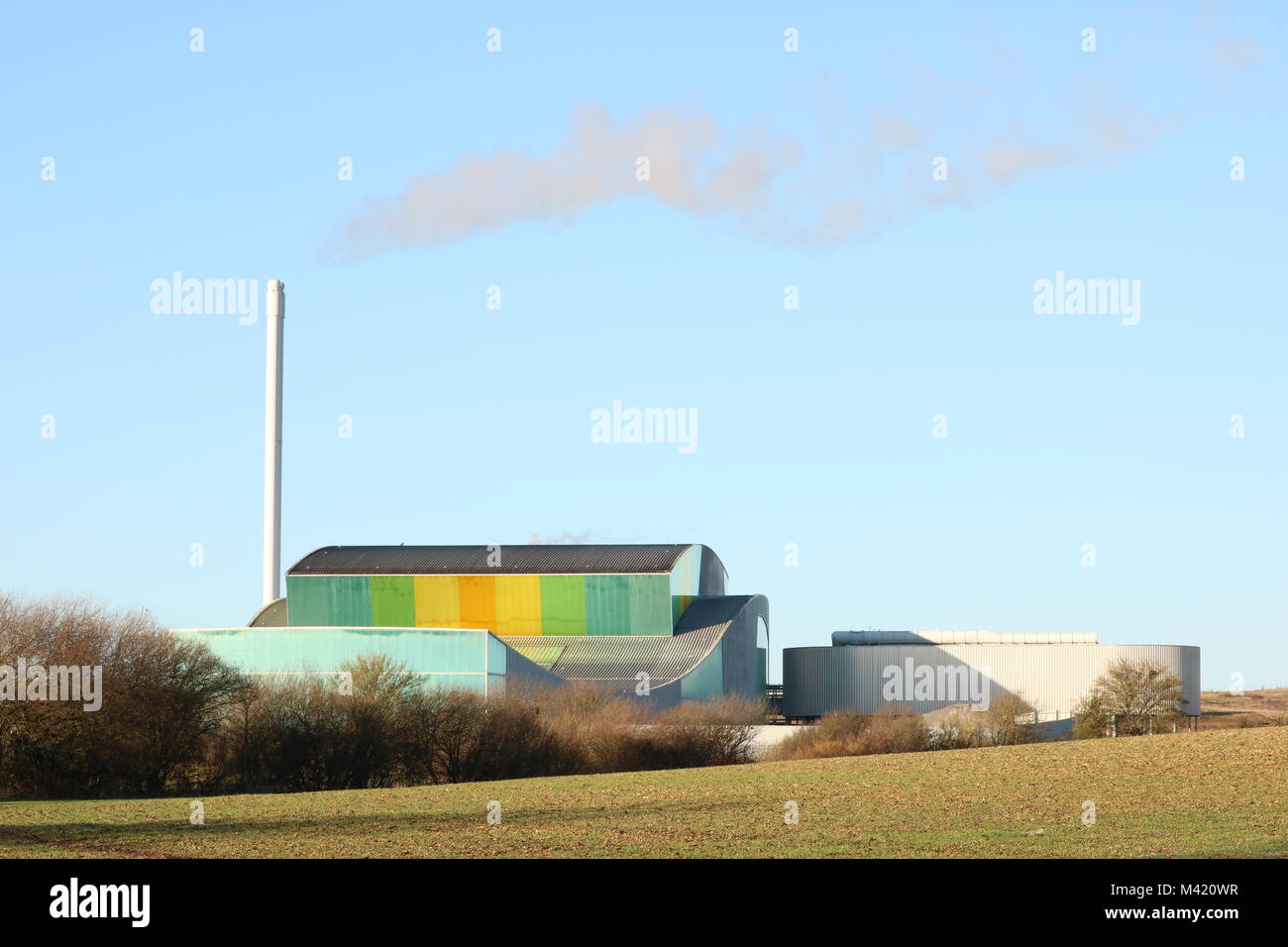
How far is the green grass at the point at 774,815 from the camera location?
21297 millimetres

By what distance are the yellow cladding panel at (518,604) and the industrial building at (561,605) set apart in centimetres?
5

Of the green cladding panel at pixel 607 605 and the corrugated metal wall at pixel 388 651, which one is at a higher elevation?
the green cladding panel at pixel 607 605

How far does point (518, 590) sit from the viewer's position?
7550 cm

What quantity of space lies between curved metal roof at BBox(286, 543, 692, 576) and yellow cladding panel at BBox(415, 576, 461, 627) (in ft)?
1.38

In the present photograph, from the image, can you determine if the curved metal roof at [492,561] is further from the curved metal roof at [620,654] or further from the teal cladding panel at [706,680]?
the teal cladding panel at [706,680]

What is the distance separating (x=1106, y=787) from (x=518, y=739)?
65.2 feet

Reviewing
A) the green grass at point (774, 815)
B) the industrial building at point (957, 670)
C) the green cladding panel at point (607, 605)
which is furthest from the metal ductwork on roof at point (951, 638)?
the green grass at point (774, 815)

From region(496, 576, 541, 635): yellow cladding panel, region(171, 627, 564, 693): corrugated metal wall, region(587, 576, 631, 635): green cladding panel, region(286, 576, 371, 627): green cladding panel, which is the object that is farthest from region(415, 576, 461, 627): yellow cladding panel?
region(171, 627, 564, 693): corrugated metal wall

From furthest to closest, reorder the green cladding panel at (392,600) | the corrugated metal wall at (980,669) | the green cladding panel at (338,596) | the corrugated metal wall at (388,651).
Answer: the corrugated metal wall at (980,669), the green cladding panel at (338,596), the green cladding panel at (392,600), the corrugated metal wall at (388,651)

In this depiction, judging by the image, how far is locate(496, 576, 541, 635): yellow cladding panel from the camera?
7519 cm

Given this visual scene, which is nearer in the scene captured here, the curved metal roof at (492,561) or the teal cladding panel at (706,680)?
the teal cladding panel at (706,680)

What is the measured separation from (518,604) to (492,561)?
2768mm
